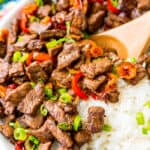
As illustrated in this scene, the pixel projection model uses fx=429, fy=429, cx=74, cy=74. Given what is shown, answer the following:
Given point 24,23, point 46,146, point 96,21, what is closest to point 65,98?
point 46,146

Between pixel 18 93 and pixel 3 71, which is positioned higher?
pixel 3 71

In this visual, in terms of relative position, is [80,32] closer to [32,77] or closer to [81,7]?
[81,7]

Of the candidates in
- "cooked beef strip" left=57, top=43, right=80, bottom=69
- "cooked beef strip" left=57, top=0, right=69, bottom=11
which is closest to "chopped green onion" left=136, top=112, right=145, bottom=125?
"cooked beef strip" left=57, top=43, right=80, bottom=69

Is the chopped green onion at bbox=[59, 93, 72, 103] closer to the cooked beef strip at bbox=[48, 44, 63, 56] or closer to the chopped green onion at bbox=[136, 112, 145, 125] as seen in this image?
the cooked beef strip at bbox=[48, 44, 63, 56]

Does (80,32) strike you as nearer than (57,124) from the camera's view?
No

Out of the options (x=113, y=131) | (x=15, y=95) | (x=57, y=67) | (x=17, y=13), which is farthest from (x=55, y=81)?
(x=17, y=13)

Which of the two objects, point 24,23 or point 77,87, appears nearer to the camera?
point 77,87

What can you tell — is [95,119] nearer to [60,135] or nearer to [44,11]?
[60,135]
